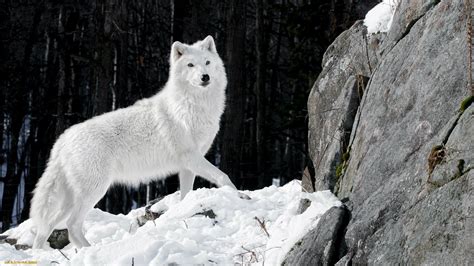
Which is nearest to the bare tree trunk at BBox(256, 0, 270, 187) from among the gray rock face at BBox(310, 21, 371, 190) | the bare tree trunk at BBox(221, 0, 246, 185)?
the bare tree trunk at BBox(221, 0, 246, 185)

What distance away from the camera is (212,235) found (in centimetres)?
518

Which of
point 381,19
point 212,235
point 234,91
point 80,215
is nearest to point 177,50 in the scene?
point 80,215

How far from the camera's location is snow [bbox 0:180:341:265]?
4402 mm

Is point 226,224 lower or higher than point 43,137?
higher

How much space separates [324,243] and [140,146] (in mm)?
3456

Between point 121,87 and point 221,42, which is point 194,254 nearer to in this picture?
point 121,87

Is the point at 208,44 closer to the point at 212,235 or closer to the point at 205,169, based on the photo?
the point at 205,169

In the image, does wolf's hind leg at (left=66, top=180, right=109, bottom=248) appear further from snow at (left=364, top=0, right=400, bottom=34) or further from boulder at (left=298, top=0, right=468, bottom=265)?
→ snow at (left=364, top=0, right=400, bottom=34)

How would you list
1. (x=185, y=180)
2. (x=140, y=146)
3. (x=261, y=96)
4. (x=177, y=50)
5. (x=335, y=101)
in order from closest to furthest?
(x=335, y=101)
(x=140, y=146)
(x=185, y=180)
(x=177, y=50)
(x=261, y=96)

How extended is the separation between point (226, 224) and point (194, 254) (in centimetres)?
89

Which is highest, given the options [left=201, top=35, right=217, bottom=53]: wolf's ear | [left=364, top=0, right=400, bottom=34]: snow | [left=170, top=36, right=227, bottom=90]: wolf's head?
[left=364, top=0, right=400, bottom=34]: snow

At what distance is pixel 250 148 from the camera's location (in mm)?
16578

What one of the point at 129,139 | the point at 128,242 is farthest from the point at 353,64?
the point at 128,242

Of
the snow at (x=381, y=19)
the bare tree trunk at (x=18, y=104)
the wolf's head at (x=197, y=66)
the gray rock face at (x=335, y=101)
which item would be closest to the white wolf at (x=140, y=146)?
the wolf's head at (x=197, y=66)
